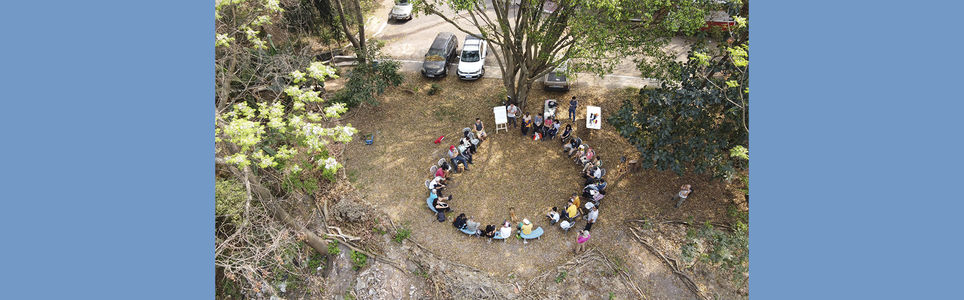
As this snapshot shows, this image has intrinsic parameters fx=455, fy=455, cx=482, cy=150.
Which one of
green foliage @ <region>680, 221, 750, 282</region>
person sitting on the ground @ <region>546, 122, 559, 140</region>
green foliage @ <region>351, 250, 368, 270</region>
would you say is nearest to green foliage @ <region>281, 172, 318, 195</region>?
green foliage @ <region>351, 250, 368, 270</region>

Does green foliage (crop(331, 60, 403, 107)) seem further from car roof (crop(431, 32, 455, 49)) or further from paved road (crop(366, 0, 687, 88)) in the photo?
car roof (crop(431, 32, 455, 49))

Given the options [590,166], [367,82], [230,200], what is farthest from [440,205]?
[367,82]

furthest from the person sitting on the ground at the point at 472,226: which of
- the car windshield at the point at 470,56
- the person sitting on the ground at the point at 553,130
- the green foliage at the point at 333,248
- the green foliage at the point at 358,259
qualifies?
the car windshield at the point at 470,56

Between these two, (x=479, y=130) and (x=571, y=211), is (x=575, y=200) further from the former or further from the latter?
(x=479, y=130)

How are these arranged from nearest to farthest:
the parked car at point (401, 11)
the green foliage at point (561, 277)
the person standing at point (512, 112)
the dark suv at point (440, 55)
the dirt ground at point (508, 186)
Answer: the green foliage at point (561, 277) < the dirt ground at point (508, 186) < the person standing at point (512, 112) < the dark suv at point (440, 55) < the parked car at point (401, 11)

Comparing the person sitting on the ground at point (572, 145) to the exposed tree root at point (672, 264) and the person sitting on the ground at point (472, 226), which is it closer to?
the exposed tree root at point (672, 264)

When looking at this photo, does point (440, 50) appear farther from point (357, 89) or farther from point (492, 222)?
point (492, 222)
